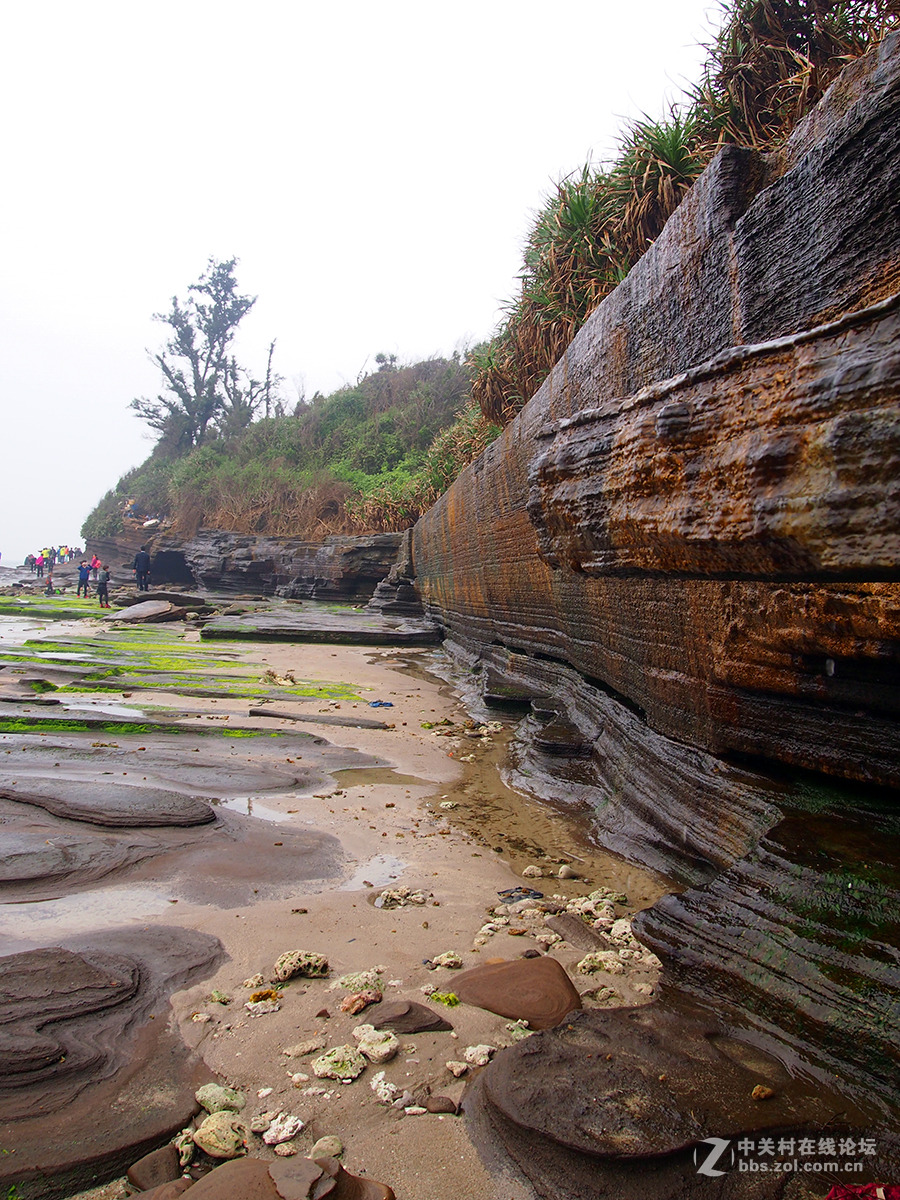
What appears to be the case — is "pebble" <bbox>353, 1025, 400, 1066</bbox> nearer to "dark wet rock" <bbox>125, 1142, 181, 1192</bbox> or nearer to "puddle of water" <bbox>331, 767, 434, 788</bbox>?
"dark wet rock" <bbox>125, 1142, 181, 1192</bbox>

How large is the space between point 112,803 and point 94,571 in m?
33.9

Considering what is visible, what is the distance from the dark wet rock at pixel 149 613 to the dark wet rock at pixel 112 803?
1223cm

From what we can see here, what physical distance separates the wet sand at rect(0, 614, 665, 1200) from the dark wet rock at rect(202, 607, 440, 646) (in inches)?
286

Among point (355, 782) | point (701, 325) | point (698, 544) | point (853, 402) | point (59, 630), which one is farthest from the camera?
point (59, 630)

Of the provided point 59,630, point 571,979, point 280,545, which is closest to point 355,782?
point 571,979

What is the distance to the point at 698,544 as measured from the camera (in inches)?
96.0

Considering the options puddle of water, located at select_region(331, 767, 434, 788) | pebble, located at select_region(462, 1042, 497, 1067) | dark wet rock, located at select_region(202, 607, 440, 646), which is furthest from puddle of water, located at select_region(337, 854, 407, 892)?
dark wet rock, located at select_region(202, 607, 440, 646)

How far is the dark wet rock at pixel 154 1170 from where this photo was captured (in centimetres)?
128

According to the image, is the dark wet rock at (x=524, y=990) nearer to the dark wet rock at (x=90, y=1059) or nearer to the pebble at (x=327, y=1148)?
the pebble at (x=327, y=1148)

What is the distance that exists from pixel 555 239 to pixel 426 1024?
8.88 metres

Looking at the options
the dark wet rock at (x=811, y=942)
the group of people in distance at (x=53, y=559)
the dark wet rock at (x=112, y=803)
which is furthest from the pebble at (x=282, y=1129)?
the group of people in distance at (x=53, y=559)

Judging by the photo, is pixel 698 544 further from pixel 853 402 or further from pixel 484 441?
pixel 484 441

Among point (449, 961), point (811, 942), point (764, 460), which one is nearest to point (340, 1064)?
point (449, 961)

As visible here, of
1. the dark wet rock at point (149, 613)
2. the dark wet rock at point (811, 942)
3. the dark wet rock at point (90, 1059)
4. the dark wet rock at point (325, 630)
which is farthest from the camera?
the dark wet rock at point (149, 613)
